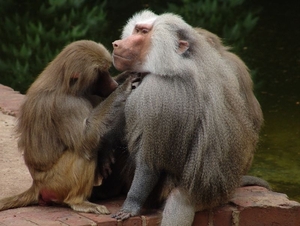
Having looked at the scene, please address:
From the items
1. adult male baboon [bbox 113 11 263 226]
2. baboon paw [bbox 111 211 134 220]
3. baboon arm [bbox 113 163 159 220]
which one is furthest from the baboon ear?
baboon paw [bbox 111 211 134 220]

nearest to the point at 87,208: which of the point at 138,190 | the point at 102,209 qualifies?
the point at 102,209

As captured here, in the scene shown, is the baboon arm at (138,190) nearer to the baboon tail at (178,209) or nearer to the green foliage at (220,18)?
the baboon tail at (178,209)

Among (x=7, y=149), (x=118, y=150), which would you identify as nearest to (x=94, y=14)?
(x=7, y=149)

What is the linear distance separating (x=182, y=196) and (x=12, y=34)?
5821 mm

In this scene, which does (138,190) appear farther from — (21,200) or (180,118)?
(21,200)

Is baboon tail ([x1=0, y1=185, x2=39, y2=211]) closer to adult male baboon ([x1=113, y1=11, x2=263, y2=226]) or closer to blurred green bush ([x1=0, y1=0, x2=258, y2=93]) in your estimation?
adult male baboon ([x1=113, y1=11, x2=263, y2=226])

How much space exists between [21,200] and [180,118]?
104 cm

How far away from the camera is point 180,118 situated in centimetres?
411

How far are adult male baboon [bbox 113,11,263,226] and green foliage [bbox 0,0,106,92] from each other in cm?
413

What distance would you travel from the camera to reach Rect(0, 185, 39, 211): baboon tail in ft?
14.5

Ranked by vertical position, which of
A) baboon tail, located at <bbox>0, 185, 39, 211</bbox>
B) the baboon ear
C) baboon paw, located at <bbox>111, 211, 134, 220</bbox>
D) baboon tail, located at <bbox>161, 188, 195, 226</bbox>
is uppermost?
the baboon ear

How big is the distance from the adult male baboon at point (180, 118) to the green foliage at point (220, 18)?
504cm

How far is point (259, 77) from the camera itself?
888 centimetres

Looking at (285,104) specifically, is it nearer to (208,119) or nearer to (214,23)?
(214,23)
